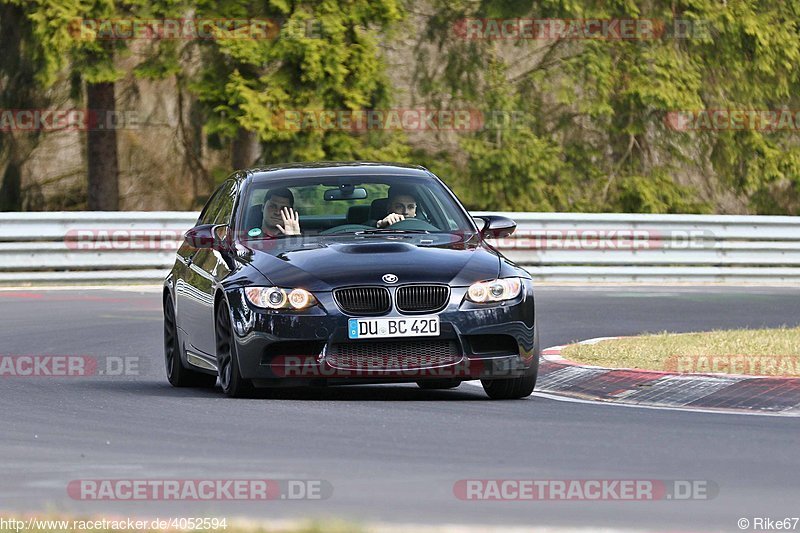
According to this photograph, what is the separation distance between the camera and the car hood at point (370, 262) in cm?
1087

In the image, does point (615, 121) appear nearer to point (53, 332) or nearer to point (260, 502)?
point (53, 332)

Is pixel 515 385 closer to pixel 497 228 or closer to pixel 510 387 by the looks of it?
pixel 510 387

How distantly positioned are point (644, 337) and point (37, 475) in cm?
817

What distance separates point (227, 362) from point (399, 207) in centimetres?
166

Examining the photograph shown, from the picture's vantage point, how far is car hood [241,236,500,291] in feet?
35.7

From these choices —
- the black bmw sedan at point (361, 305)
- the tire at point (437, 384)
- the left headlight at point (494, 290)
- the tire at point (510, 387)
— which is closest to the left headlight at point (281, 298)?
the black bmw sedan at point (361, 305)

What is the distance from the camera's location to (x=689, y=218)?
25.0 metres

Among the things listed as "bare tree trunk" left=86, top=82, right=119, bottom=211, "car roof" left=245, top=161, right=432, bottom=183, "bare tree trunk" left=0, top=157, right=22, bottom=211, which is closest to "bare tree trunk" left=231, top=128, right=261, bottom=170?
"bare tree trunk" left=86, top=82, right=119, bottom=211

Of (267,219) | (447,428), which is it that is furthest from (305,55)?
(447,428)

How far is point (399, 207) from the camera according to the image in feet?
40.1

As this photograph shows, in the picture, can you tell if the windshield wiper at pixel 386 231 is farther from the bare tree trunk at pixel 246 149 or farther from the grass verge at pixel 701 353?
the bare tree trunk at pixel 246 149

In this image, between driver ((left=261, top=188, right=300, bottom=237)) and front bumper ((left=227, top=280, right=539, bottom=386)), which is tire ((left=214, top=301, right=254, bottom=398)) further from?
driver ((left=261, top=188, right=300, bottom=237))

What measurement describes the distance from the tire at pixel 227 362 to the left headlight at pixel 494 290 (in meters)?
1.49

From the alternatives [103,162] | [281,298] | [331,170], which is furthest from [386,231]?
[103,162]
